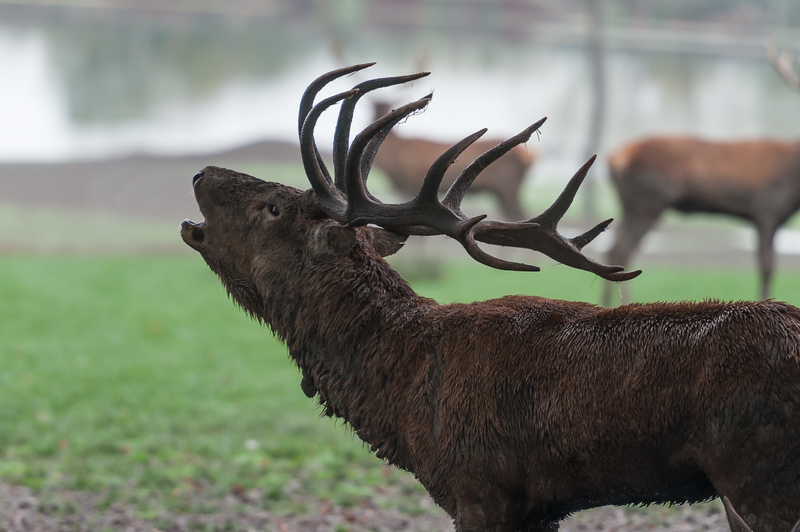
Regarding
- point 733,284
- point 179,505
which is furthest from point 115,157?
point 179,505

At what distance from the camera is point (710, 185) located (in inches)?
→ 296

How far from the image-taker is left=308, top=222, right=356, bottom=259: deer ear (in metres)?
2.45

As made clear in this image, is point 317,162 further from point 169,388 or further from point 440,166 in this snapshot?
point 169,388

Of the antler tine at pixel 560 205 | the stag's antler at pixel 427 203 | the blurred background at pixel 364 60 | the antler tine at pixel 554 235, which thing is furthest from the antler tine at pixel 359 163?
the blurred background at pixel 364 60

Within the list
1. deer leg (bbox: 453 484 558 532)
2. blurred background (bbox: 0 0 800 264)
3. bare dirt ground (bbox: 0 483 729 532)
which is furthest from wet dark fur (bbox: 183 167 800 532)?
blurred background (bbox: 0 0 800 264)

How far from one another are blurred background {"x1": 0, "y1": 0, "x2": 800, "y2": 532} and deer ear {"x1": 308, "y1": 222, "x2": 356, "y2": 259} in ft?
7.05

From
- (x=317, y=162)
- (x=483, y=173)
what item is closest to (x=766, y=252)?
(x=483, y=173)

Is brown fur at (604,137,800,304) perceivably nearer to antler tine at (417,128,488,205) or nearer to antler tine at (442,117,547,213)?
antler tine at (442,117,547,213)

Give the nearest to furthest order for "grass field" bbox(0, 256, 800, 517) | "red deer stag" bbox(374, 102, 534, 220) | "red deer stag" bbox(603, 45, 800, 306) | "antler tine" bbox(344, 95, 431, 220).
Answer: "antler tine" bbox(344, 95, 431, 220) < "grass field" bbox(0, 256, 800, 517) < "red deer stag" bbox(603, 45, 800, 306) < "red deer stag" bbox(374, 102, 534, 220)

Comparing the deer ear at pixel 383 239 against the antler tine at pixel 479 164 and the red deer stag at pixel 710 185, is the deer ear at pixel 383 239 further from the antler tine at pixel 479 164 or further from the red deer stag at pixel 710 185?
the red deer stag at pixel 710 185

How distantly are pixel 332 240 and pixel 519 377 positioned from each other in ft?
2.14

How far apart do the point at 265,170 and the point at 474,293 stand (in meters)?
6.48

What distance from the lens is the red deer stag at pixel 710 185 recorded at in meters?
7.48

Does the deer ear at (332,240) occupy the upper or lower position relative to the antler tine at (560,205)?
upper
